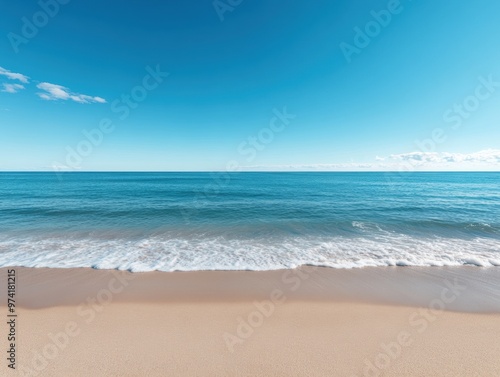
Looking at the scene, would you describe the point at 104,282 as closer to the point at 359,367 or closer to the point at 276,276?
the point at 276,276

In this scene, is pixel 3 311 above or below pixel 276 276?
above

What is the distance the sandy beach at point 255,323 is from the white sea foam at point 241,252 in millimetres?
773

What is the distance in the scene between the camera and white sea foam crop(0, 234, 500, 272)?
8.78 meters

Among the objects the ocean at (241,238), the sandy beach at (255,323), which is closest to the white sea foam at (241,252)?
the ocean at (241,238)

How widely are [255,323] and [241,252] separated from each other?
16.2 ft

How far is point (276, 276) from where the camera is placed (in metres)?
7.86

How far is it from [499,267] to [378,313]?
25.3ft

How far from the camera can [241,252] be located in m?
10.2

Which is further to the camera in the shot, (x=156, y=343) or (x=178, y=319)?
(x=178, y=319)

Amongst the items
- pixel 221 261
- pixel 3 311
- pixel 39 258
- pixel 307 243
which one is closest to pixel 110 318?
pixel 3 311

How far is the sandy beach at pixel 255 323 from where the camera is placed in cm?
408

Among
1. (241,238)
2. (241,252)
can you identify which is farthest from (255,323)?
(241,238)

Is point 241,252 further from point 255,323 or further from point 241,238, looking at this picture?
point 255,323

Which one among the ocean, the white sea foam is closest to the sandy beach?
the white sea foam
